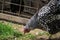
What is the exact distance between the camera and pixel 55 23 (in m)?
5.37

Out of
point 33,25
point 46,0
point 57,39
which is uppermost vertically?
point 46,0

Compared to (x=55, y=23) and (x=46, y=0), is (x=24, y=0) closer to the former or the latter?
(x=46, y=0)

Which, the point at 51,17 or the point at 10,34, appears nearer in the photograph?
the point at 51,17

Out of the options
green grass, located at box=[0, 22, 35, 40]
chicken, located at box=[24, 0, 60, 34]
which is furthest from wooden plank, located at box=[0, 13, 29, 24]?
chicken, located at box=[24, 0, 60, 34]

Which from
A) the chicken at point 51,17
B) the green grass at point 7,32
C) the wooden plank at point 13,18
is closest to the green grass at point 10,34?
the green grass at point 7,32

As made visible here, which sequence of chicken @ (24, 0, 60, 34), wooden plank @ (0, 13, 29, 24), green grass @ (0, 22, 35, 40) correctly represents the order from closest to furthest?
1. chicken @ (24, 0, 60, 34)
2. green grass @ (0, 22, 35, 40)
3. wooden plank @ (0, 13, 29, 24)

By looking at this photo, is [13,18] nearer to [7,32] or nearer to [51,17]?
[7,32]

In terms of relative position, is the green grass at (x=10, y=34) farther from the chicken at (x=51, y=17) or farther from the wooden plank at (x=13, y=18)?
the chicken at (x=51, y=17)

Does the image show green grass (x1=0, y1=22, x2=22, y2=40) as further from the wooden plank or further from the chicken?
the chicken

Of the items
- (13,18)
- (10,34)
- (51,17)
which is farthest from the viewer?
(13,18)

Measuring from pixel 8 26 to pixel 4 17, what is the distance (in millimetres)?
798

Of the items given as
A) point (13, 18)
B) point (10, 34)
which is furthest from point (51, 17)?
point (13, 18)

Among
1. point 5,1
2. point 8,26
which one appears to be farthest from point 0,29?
point 5,1

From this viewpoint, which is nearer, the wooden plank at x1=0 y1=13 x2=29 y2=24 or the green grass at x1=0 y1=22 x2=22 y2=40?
the green grass at x1=0 y1=22 x2=22 y2=40
